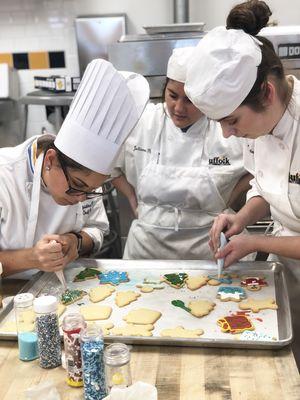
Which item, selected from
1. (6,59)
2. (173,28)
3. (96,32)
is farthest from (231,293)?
(6,59)

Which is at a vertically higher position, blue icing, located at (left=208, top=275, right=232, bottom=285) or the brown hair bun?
the brown hair bun

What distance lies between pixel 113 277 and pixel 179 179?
0.59 meters

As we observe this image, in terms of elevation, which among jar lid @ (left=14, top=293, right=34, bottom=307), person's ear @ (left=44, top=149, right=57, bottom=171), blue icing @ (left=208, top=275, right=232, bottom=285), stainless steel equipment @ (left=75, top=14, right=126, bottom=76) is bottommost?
blue icing @ (left=208, top=275, right=232, bottom=285)

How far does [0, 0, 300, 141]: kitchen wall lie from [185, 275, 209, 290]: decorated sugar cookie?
251cm

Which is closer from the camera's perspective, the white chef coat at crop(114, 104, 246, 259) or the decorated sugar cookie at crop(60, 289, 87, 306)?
the decorated sugar cookie at crop(60, 289, 87, 306)

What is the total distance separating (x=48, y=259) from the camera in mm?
1690

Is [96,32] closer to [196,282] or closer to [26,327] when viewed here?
[196,282]

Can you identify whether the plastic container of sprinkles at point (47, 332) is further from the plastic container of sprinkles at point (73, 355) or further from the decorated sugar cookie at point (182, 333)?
the decorated sugar cookie at point (182, 333)

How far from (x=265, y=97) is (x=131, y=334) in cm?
79

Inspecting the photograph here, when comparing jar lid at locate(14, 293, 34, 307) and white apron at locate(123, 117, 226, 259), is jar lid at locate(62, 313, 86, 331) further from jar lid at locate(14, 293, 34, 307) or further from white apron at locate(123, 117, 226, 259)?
white apron at locate(123, 117, 226, 259)

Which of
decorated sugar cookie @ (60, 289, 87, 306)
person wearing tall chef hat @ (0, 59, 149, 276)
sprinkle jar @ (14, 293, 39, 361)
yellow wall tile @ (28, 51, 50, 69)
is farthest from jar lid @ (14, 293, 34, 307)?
yellow wall tile @ (28, 51, 50, 69)

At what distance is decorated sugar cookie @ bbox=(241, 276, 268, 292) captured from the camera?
1646 mm

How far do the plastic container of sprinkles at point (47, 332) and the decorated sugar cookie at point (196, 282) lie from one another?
1.74ft

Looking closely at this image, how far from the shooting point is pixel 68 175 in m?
1.62
